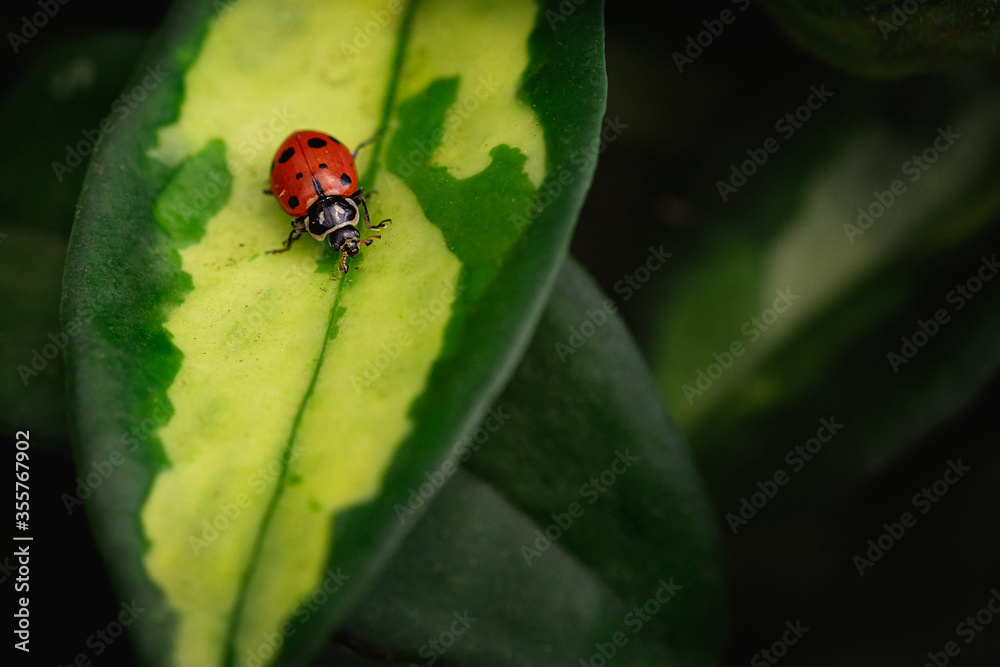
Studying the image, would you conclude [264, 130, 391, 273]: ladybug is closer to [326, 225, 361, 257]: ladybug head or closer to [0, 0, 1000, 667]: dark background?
[326, 225, 361, 257]: ladybug head

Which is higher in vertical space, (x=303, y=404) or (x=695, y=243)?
(x=303, y=404)

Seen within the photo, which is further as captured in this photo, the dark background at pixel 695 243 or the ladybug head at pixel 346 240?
the dark background at pixel 695 243

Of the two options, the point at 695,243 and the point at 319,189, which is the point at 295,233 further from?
the point at 695,243

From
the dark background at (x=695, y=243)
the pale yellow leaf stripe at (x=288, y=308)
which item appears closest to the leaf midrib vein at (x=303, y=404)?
the pale yellow leaf stripe at (x=288, y=308)

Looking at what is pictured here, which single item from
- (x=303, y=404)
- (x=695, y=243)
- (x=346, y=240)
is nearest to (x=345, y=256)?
(x=346, y=240)

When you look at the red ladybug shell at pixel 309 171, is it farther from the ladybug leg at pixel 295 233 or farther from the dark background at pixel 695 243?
the dark background at pixel 695 243

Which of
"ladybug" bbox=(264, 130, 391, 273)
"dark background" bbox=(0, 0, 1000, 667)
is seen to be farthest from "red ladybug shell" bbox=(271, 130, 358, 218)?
"dark background" bbox=(0, 0, 1000, 667)

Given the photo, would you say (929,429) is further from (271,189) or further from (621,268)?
(271,189)

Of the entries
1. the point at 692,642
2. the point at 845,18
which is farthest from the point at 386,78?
the point at 692,642
